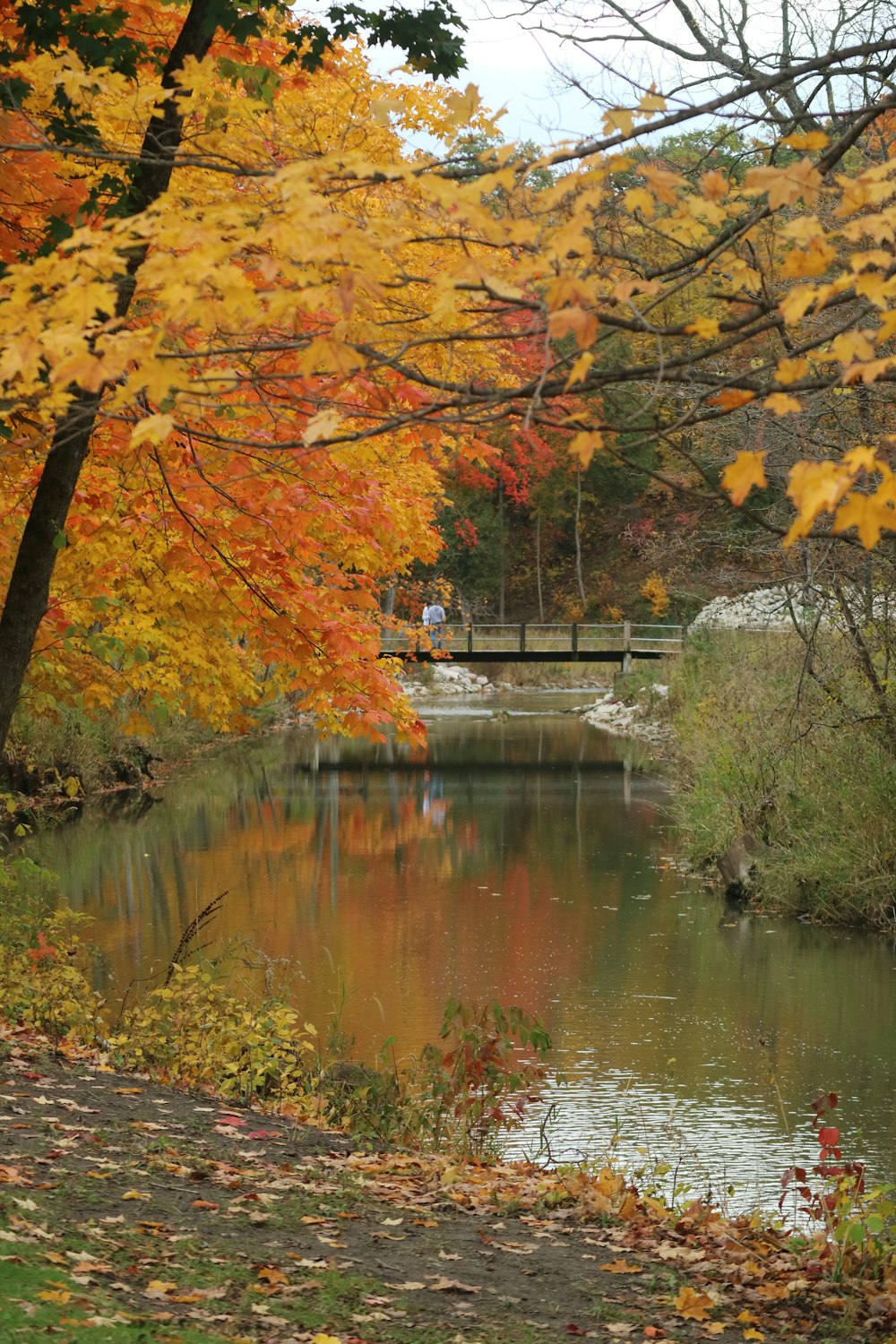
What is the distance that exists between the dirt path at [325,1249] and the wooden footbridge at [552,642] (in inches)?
983

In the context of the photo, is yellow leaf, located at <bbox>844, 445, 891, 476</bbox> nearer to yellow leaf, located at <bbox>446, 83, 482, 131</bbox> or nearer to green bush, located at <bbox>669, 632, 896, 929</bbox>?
yellow leaf, located at <bbox>446, 83, 482, 131</bbox>

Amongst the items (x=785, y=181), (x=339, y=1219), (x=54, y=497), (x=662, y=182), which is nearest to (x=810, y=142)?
(x=785, y=181)

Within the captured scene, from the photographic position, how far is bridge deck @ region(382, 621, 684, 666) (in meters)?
33.6

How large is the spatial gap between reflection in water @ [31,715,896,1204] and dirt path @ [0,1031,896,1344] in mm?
1603

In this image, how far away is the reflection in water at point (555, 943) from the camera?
8.87m

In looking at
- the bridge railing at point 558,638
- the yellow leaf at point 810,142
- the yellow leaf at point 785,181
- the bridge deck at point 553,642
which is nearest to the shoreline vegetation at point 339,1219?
the yellow leaf at point 785,181

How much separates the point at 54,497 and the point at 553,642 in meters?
35.0

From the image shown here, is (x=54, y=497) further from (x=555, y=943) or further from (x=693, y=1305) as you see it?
(x=555, y=943)

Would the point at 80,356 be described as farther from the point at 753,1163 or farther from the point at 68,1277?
the point at 753,1163

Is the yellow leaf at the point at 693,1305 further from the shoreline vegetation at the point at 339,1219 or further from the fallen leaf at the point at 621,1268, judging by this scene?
the fallen leaf at the point at 621,1268

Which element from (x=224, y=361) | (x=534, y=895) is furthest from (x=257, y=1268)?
(x=534, y=895)

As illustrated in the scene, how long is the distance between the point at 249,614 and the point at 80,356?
5.77 m

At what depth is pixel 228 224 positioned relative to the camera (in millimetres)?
3826

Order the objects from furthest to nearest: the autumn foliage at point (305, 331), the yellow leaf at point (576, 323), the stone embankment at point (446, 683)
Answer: the stone embankment at point (446, 683), the autumn foliage at point (305, 331), the yellow leaf at point (576, 323)
